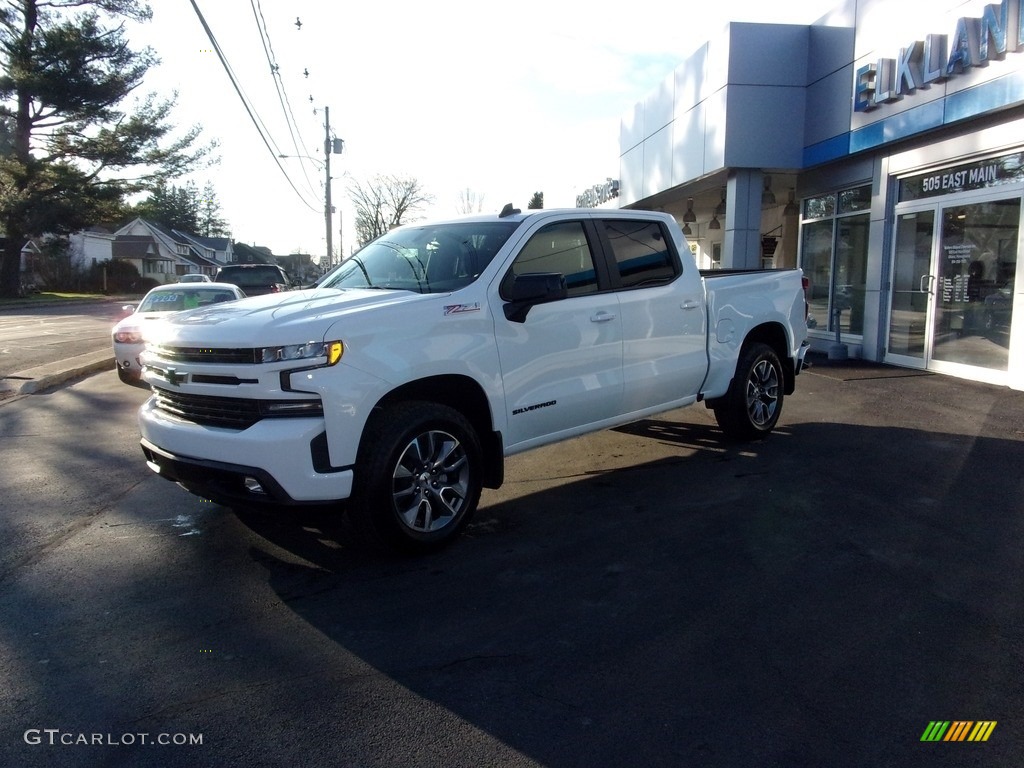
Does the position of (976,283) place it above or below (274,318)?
above

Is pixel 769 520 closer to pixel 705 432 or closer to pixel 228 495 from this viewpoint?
pixel 705 432

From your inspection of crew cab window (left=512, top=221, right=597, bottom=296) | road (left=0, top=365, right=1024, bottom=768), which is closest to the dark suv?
road (left=0, top=365, right=1024, bottom=768)

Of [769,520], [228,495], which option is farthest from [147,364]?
[769,520]

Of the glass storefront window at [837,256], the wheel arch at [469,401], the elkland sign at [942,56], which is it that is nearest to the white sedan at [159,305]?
the wheel arch at [469,401]

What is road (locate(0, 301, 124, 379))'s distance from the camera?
1506 cm

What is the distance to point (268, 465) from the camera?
157 inches

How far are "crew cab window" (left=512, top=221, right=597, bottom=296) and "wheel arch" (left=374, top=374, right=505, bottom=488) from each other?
895 millimetres

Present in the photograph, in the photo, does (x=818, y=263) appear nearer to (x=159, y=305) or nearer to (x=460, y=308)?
(x=159, y=305)

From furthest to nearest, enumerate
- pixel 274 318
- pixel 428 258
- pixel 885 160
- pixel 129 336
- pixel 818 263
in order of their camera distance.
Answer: pixel 818 263 → pixel 885 160 → pixel 129 336 → pixel 428 258 → pixel 274 318

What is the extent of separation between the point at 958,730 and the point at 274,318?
12.1ft

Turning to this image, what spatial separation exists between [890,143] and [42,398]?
12842 mm

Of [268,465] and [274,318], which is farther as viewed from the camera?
[274,318]

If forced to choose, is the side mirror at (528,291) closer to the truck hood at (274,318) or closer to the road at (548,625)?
the truck hood at (274,318)

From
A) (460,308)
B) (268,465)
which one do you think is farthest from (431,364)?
(268,465)
